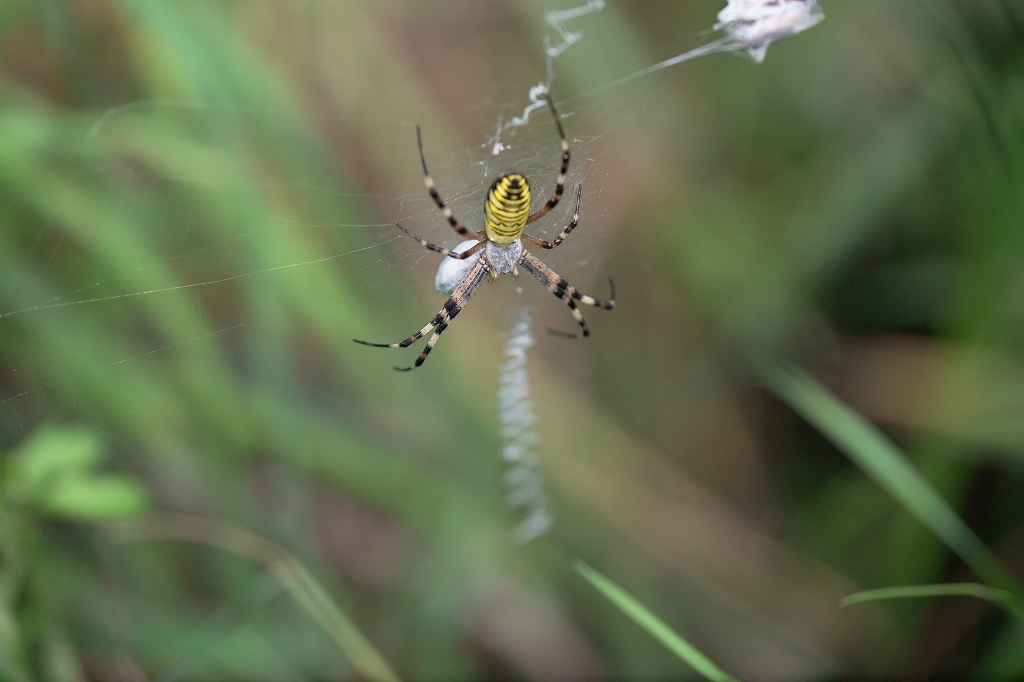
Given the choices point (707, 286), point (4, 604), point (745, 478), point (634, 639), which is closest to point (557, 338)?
point (707, 286)

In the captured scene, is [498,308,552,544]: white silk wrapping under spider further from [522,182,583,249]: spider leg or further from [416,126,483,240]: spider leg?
[416,126,483,240]: spider leg

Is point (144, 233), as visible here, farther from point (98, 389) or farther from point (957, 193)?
point (957, 193)

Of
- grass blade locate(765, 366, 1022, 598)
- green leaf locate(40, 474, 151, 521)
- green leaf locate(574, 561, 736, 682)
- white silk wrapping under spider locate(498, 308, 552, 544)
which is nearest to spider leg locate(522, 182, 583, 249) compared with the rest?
white silk wrapping under spider locate(498, 308, 552, 544)

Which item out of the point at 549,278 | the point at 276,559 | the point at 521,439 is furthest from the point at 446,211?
the point at 521,439

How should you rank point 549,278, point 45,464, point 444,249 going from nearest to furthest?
point 45,464
point 444,249
point 549,278

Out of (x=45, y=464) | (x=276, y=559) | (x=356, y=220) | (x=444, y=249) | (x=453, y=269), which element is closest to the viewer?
(x=45, y=464)

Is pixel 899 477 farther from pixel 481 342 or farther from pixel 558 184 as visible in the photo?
pixel 481 342
